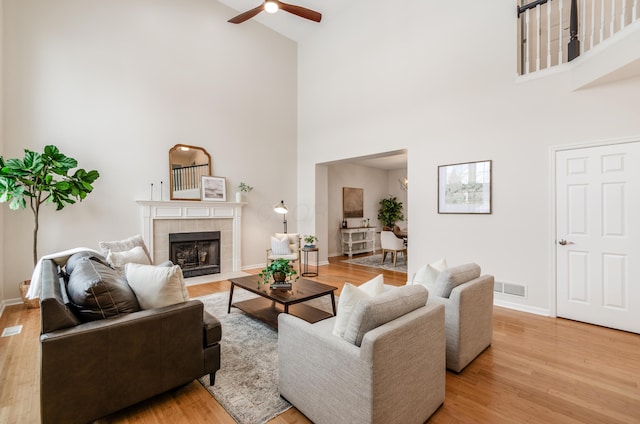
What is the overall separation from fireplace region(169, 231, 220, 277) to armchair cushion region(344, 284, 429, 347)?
182 inches

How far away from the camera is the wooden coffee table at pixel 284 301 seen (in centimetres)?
296

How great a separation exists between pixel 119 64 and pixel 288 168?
366 centimetres

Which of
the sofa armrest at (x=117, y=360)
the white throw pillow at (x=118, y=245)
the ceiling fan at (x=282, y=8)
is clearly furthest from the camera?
the ceiling fan at (x=282, y=8)

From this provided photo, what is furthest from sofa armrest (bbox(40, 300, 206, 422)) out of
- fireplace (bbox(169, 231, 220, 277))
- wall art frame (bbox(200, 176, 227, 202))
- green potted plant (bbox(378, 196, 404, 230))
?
green potted plant (bbox(378, 196, 404, 230))

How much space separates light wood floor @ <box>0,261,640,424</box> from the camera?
1861mm

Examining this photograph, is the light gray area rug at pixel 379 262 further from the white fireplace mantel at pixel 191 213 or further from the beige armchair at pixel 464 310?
the beige armchair at pixel 464 310

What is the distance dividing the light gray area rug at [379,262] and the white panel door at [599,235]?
3058 mm

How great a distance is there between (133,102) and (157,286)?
4.27 meters

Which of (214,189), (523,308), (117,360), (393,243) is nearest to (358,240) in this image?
(393,243)

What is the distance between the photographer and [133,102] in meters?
4.94

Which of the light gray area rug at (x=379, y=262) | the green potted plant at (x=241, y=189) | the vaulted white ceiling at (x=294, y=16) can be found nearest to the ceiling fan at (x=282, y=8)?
the vaulted white ceiling at (x=294, y=16)

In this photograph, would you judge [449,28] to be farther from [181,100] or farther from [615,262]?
[181,100]

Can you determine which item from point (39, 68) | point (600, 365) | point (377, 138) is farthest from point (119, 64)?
point (600, 365)

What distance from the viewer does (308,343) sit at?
5.69 feet
